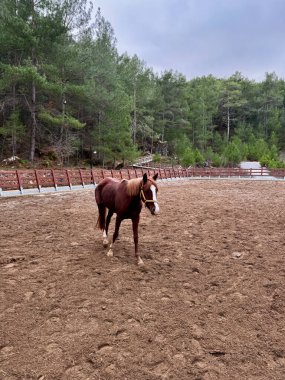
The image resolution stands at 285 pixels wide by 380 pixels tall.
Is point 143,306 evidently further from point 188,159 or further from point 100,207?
point 188,159

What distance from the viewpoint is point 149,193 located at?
497 centimetres

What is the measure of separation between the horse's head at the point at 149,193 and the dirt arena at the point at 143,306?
1096 millimetres

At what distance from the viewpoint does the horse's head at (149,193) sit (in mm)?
4902

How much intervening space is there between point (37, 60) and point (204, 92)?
55639 millimetres

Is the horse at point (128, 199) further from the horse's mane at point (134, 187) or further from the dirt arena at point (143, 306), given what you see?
the dirt arena at point (143, 306)

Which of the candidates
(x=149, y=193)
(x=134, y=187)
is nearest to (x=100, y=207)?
(x=134, y=187)

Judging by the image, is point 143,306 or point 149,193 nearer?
point 143,306

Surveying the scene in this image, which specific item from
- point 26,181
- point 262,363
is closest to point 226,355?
point 262,363

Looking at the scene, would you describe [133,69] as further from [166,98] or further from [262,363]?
[262,363]

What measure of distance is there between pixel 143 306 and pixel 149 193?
1.73 meters

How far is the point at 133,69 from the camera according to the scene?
50.2m

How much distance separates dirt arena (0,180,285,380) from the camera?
9.65ft

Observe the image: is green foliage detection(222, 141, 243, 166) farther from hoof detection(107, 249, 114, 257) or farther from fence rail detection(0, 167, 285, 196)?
hoof detection(107, 249, 114, 257)

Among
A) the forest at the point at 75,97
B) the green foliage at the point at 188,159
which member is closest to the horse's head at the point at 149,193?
the forest at the point at 75,97
